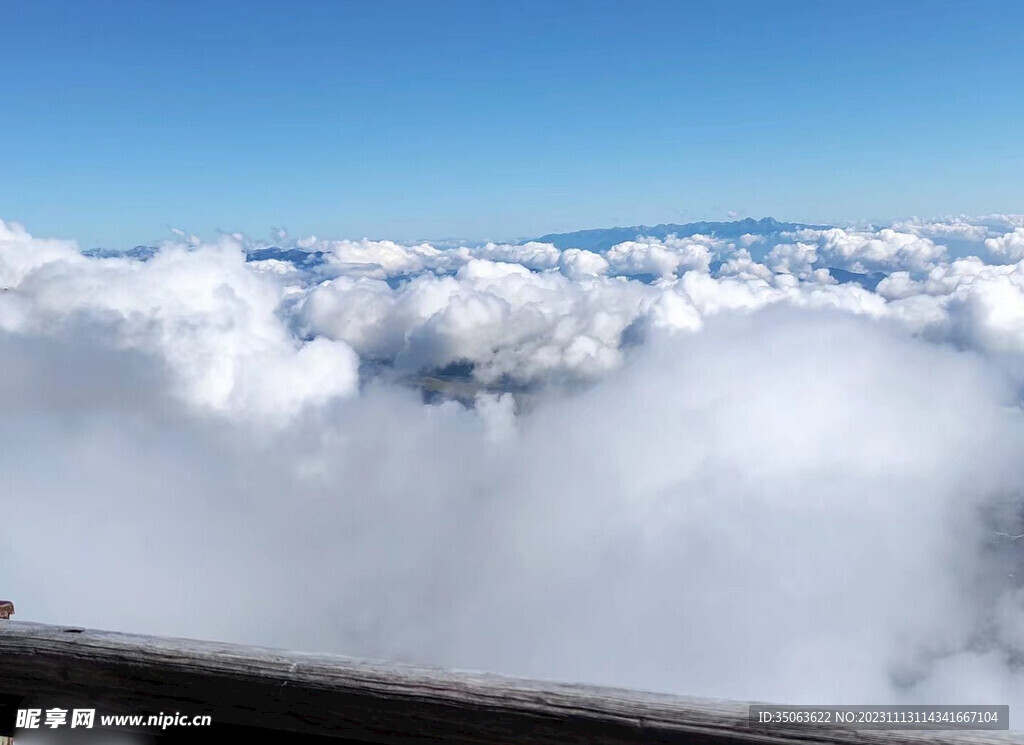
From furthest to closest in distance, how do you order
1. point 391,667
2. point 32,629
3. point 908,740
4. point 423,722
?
point 32,629 → point 391,667 → point 423,722 → point 908,740

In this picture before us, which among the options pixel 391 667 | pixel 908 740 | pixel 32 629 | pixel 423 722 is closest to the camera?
pixel 908 740

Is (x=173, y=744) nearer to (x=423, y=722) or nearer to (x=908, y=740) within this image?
(x=423, y=722)

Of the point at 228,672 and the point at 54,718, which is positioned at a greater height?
the point at 228,672

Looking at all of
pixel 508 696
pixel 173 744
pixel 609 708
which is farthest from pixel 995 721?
pixel 173 744

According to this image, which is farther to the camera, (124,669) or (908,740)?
(124,669)

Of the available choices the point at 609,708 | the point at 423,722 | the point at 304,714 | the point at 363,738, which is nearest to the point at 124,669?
the point at 304,714

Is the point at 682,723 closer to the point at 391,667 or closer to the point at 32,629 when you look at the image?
the point at 391,667
